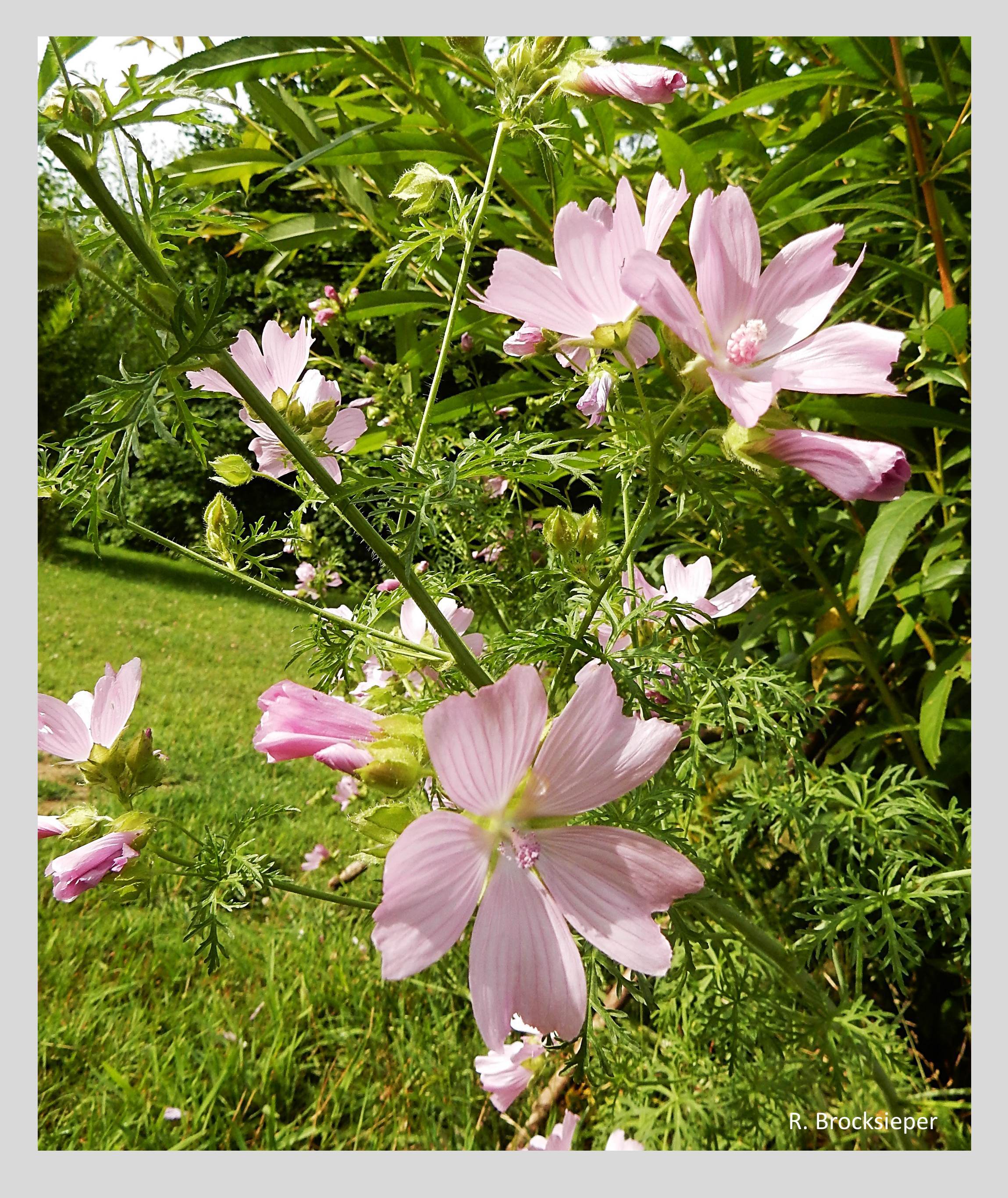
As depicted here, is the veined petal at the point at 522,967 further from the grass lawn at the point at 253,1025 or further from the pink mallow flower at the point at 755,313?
the grass lawn at the point at 253,1025

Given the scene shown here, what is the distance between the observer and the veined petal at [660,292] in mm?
325

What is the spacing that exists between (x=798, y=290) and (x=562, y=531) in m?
0.18

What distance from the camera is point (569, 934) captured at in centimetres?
39

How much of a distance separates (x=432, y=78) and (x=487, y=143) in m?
0.08

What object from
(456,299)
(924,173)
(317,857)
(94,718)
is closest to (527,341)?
(456,299)

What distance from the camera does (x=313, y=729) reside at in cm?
43

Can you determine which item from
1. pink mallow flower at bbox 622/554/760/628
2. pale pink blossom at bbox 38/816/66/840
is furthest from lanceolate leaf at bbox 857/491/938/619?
pale pink blossom at bbox 38/816/66/840

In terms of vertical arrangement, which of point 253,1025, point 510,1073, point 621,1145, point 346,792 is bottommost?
point 253,1025

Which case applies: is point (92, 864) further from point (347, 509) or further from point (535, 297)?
point (535, 297)

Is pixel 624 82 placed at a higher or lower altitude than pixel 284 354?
higher

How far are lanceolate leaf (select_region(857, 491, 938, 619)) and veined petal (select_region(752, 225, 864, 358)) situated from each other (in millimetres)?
459

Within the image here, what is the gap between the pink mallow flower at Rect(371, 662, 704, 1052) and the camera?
0.35m

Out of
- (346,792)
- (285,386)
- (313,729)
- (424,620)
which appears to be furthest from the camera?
(346,792)

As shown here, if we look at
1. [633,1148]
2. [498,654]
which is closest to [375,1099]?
[633,1148]
